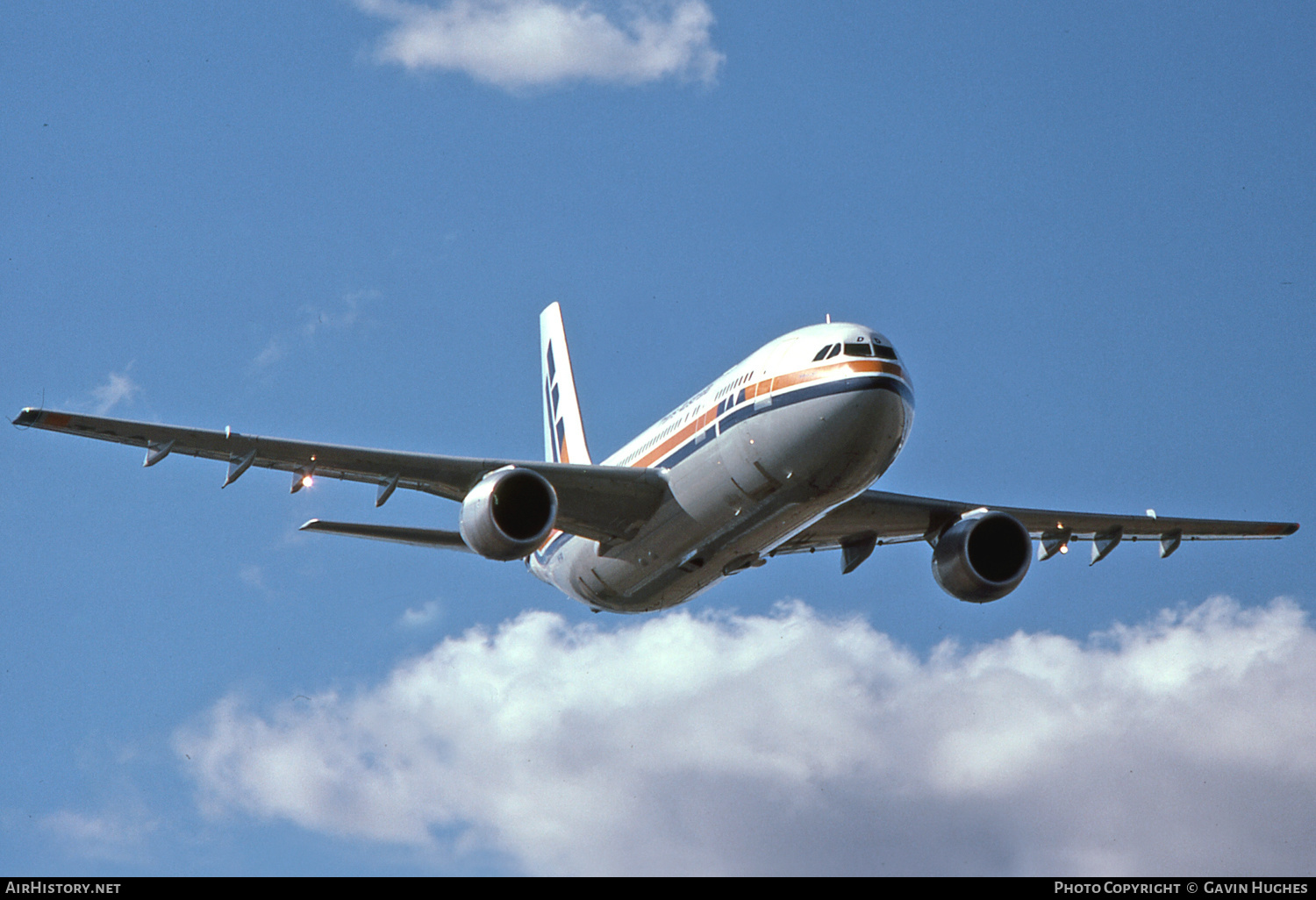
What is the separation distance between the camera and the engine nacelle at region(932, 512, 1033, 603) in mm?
37000

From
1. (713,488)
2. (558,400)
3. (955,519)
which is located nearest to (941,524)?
(955,519)

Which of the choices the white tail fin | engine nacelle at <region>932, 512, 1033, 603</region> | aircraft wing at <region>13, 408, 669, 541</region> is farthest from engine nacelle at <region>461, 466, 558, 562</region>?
the white tail fin

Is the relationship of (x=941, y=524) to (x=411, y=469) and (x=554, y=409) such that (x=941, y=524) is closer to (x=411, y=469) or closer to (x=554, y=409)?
(x=411, y=469)

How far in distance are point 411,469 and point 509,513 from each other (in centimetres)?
283

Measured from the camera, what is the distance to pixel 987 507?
38.0 meters

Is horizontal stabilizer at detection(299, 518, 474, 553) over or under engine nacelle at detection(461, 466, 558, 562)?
over

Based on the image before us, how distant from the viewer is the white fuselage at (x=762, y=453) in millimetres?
29531

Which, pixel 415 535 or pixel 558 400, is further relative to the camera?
pixel 558 400

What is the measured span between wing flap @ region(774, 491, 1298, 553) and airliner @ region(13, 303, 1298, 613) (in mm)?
64

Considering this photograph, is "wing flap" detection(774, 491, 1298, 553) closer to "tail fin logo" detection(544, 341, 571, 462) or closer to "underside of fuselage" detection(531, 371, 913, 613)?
"underside of fuselage" detection(531, 371, 913, 613)

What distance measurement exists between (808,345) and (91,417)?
45.7 feet

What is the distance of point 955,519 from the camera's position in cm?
3778

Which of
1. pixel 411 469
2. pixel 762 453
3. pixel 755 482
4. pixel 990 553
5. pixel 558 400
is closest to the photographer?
pixel 762 453

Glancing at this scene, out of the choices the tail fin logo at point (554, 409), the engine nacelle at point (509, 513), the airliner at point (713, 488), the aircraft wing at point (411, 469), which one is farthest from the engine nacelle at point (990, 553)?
the tail fin logo at point (554, 409)
